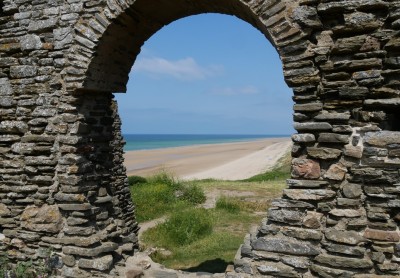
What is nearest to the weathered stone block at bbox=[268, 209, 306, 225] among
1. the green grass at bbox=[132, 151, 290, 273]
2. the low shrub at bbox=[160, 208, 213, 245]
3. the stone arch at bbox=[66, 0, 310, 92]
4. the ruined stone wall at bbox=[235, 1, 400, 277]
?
the ruined stone wall at bbox=[235, 1, 400, 277]

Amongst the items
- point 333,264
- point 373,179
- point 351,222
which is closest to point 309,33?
point 373,179

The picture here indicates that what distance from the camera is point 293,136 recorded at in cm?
462

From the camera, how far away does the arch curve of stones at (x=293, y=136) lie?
4.27m

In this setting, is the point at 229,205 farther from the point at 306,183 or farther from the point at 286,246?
the point at 306,183

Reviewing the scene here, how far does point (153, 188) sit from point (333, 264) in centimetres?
1326

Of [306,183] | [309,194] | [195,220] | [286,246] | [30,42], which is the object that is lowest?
[195,220]

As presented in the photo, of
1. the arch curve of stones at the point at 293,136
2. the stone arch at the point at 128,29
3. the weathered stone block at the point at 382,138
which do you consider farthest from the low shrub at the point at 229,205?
the weathered stone block at the point at 382,138

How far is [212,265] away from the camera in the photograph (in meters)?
8.77

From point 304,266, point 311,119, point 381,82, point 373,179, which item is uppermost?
point 381,82

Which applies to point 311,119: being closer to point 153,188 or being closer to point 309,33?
point 309,33

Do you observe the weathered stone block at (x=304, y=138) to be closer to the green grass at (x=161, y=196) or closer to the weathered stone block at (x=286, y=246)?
the weathered stone block at (x=286, y=246)

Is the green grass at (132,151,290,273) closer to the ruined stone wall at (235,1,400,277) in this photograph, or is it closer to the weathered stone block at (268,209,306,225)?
the weathered stone block at (268,209,306,225)

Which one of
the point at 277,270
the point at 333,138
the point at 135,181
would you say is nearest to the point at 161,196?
the point at 135,181

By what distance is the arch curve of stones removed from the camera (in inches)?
168
